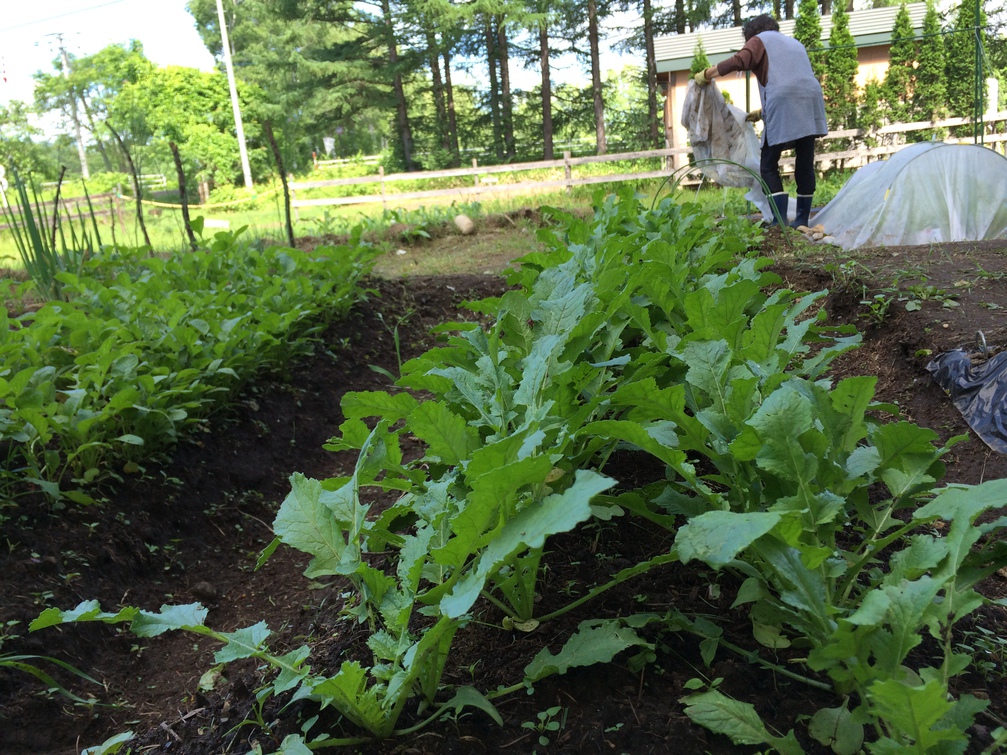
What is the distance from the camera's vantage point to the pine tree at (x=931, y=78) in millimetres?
20156

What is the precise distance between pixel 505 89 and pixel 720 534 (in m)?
29.6

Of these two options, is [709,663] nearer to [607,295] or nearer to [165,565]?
[607,295]

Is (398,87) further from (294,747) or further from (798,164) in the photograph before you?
(294,747)

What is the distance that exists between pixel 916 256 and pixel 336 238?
789 cm

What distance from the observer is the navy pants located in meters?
7.01

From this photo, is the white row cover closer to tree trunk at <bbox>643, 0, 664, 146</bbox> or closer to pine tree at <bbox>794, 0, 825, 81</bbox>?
pine tree at <bbox>794, 0, 825, 81</bbox>

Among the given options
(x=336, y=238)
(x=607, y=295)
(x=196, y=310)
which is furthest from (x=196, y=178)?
(x=607, y=295)

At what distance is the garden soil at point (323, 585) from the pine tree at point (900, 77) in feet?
61.5

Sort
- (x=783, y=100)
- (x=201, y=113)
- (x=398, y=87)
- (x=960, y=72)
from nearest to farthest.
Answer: (x=783, y=100) < (x=960, y=72) < (x=398, y=87) < (x=201, y=113)

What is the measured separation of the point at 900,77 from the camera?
20641 mm

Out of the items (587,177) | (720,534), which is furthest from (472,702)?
(587,177)

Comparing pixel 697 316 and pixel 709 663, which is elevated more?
pixel 697 316

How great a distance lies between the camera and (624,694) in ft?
4.25

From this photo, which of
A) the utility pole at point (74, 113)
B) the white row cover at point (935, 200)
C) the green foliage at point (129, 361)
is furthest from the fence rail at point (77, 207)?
the utility pole at point (74, 113)
